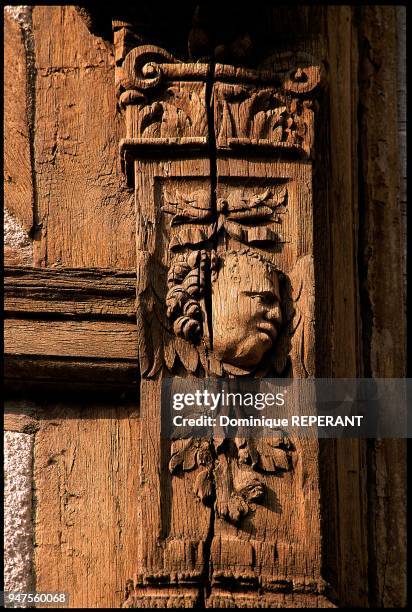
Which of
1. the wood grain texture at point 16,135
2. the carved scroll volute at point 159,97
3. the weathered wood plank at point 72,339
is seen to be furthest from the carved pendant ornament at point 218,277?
the wood grain texture at point 16,135

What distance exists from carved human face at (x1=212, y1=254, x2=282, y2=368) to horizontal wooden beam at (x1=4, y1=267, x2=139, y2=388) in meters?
0.21

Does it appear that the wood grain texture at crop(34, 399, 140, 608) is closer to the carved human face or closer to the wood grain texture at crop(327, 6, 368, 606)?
the carved human face

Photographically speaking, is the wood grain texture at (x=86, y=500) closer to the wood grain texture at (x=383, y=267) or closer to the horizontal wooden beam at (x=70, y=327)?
the horizontal wooden beam at (x=70, y=327)

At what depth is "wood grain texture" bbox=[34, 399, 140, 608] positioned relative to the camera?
229 cm

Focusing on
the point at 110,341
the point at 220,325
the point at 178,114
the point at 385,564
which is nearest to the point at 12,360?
the point at 110,341

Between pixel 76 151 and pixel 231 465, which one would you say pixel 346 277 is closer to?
pixel 231 465

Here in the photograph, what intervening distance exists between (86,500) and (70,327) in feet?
1.11

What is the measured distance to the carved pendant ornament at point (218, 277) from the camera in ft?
7.10

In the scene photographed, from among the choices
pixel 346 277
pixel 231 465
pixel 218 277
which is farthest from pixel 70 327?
pixel 346 277

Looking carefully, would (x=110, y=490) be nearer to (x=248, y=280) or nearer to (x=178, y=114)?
(x=248, y=280)

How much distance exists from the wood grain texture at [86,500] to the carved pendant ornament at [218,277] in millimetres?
147

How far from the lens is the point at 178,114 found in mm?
2350

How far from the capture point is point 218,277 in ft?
7.39

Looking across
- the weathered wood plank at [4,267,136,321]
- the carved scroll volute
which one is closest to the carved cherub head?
the weathered wood plank at [4,267,136,321]
